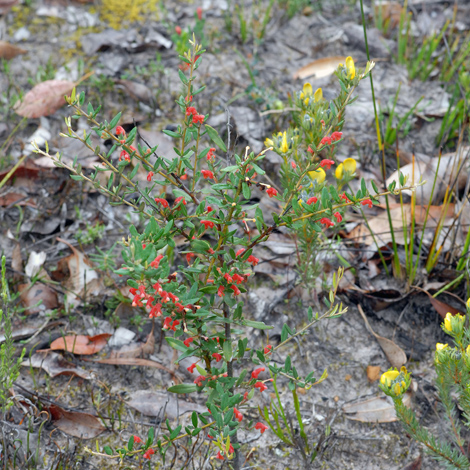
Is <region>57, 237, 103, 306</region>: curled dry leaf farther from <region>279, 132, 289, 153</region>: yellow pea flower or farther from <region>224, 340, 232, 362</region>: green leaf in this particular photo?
<region>279, 132, 289, 153</region>: yellow pea flower

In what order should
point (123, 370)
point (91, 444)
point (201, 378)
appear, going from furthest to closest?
point (123, 370) → point (91, 444) → point (201, 378)

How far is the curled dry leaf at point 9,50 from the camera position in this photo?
3521 mm

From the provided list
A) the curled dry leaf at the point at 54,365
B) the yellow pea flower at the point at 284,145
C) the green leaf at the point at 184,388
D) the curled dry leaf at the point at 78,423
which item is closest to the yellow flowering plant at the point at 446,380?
the green leaf at the point at 184,388

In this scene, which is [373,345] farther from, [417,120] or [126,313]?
[417,120]

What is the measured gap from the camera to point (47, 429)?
203 cm

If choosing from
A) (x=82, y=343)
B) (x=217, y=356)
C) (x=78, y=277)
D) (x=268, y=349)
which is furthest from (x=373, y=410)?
(x=78, y=277)

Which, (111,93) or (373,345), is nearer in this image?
(373,345)

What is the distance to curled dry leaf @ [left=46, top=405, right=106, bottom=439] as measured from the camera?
2.01 meters

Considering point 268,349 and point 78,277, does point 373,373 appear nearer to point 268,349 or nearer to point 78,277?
point 268,349

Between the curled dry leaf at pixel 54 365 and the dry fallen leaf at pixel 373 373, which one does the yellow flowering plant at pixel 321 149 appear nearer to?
the dry fallen leaf at pixel 373 373

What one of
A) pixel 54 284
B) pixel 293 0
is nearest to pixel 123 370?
pixel 54 284

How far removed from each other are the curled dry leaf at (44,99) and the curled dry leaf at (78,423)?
1.93 m

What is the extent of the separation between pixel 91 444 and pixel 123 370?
36cm

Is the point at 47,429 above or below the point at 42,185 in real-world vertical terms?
below
